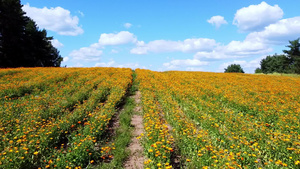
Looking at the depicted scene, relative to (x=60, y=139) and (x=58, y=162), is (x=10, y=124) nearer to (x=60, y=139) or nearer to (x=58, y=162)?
(x=60, y=139)

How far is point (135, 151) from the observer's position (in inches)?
270

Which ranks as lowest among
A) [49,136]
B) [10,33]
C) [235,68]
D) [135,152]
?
[135,152]

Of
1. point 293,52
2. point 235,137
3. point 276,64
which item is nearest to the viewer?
point 235,137

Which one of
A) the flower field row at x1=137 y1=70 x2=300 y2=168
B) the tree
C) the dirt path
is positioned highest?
the tree

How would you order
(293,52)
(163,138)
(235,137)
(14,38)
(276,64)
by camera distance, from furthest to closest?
(276,64)
(293,52)
(14,38)
(235,137)
(163,138)

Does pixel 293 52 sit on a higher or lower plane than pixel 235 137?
higher

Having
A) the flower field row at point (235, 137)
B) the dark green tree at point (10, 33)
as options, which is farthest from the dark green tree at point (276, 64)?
the dark green tree at point (10, 33)

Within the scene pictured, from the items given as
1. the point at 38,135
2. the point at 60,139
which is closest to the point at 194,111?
the point at 60,139

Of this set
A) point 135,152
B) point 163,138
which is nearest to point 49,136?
point 135,152

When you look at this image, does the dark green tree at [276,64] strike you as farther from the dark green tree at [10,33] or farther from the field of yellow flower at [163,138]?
the dark green tree at [10,33]

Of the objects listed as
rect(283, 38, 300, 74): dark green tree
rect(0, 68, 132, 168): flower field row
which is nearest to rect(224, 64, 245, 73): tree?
rect(283, 38, 300, 74): dark green tree

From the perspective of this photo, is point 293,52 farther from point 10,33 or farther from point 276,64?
point 10,33

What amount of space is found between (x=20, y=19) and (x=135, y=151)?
4509 centimetres

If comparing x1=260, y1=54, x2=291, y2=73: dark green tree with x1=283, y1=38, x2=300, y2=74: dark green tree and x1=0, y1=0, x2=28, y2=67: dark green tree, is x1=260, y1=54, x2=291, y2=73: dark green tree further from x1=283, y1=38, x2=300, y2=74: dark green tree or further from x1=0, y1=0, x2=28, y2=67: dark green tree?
x1=0, y1=0, x2=28, y2=67: dark green tree
